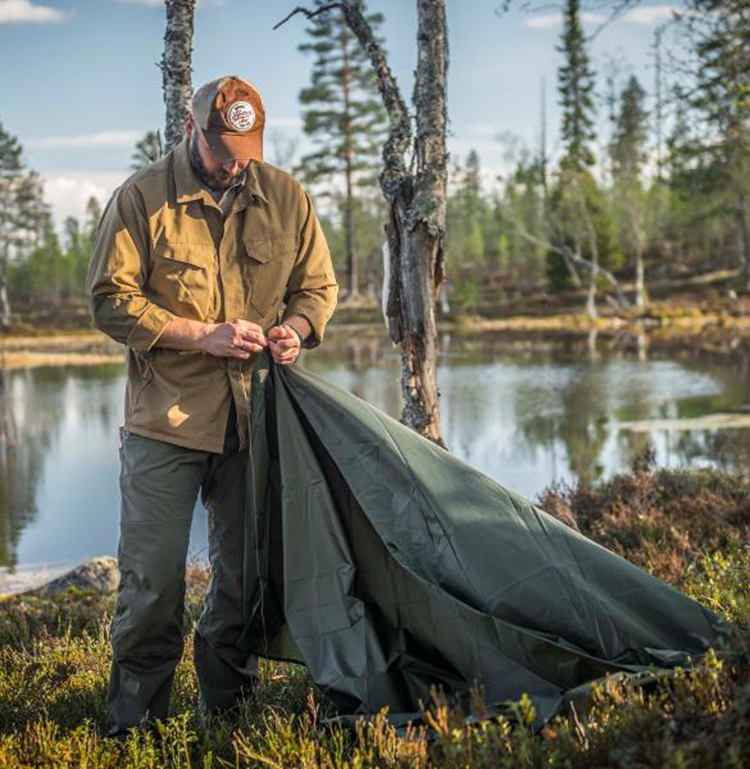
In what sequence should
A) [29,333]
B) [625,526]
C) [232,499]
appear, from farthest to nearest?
[29,333] < [625,526] < [232,499]

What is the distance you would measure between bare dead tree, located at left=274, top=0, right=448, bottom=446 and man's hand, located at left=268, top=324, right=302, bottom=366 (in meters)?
3.79

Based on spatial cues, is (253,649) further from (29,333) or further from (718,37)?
(29,333)

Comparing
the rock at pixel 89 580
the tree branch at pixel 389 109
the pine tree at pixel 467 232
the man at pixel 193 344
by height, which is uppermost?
the pine tree at pixel 467 232

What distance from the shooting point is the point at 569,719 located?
3.13 metres

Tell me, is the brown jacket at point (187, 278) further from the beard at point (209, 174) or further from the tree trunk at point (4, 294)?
the tree trunk at point (4, 294)

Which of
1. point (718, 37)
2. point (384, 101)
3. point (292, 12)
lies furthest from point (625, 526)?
point (718, 37)

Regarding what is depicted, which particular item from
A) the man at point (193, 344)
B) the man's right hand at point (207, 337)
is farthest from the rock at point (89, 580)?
Result: the man's right hand at point (207, 337)

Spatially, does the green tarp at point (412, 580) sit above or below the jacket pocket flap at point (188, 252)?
below

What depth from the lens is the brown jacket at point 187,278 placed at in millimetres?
3678

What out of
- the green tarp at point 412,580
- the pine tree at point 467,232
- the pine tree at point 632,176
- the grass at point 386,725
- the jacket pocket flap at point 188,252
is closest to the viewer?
the grass at point 386,725

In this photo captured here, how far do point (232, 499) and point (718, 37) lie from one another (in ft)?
27.6

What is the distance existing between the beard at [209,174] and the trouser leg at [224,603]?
1.08 m

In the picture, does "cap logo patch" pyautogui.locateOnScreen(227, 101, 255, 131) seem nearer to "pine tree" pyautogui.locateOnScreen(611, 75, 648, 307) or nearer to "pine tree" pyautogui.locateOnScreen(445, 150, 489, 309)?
"pine tree" pyautogui.locateOnScreen(611, 75, 648, 307)

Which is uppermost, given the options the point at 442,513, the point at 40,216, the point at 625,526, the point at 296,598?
the point at 40,216
